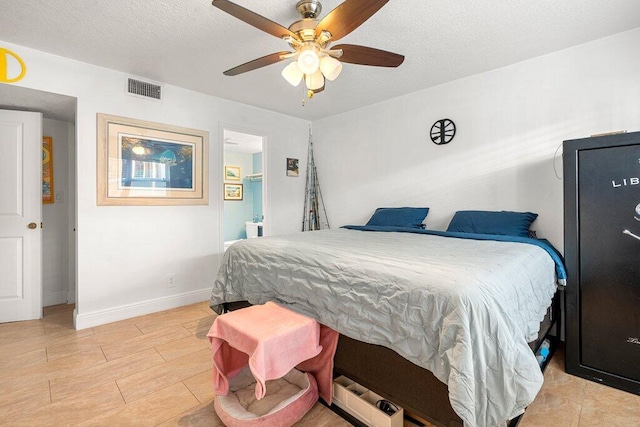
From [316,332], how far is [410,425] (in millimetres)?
662

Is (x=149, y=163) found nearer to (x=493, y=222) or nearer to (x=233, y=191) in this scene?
(x=493, y=222)

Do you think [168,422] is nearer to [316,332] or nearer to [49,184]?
[316,332]

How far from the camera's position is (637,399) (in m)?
1.81

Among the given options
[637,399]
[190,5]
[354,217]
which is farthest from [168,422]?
[354,217]

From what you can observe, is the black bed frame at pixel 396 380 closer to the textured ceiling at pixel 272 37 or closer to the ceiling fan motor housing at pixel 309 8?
the ceiling fan motor housing at pixel 309 8

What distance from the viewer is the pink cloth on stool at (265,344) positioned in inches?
57.2

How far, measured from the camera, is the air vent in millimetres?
3033

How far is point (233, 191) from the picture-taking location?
23.7 feet

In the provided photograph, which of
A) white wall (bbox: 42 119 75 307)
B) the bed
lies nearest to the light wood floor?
the bed

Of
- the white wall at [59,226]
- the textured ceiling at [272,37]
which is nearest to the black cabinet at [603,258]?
the textured ceiling at [272,37]

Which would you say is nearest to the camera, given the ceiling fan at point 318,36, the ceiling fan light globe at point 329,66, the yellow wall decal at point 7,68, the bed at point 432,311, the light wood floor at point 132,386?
the bed at point 432,311

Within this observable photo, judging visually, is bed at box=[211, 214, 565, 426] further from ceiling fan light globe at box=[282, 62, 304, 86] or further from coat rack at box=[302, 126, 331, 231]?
coat rack at box=[302, 126, 331, 231]

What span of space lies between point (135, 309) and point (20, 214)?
140 centimetres

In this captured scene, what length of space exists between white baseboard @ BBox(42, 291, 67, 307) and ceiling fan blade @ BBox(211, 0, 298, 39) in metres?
3.67
